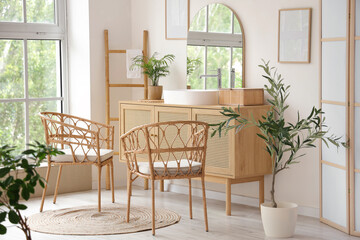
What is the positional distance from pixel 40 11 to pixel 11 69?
67cm

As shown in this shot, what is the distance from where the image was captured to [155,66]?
5793mm

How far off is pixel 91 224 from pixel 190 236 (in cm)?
81

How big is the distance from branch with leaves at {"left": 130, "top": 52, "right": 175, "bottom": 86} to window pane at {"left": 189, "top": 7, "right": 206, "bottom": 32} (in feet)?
1.31

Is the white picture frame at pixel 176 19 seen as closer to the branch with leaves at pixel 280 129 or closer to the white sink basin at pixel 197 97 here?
the white sink basin at pixel 197 97

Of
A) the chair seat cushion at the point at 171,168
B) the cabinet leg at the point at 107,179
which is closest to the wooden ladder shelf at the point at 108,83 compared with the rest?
the cabinet leg at the point at 107,179

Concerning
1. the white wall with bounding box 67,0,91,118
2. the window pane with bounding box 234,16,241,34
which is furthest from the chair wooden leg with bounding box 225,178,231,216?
the white wall with bounding box 67,0,91,118

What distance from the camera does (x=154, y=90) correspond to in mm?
5719

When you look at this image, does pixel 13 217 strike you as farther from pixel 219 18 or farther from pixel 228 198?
pixel 219 18

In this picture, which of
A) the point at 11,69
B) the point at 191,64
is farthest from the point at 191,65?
the point at 11,69

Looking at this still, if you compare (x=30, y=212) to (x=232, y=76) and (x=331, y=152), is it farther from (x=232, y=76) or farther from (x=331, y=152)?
(x=331, y=152)

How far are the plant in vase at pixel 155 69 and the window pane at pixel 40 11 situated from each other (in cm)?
98

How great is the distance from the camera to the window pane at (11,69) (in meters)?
5.71

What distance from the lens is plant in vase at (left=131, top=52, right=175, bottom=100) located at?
18.8ft

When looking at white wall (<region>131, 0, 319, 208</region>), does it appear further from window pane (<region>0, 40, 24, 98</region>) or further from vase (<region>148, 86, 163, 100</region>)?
window pane (<region>0, 40, 24, 98</region>)
